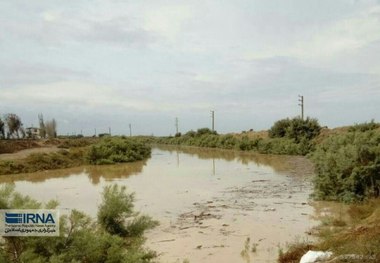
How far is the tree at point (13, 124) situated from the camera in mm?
55188

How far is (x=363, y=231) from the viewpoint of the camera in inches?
278

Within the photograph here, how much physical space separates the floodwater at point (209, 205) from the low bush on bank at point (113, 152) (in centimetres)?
683

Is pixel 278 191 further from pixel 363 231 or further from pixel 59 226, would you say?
pixel 59 226

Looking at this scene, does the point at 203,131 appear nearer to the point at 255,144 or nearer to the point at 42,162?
the point at 255,144

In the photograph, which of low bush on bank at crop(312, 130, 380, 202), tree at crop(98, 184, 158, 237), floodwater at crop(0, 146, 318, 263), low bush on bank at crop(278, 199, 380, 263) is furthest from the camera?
low bush on bank at crop(312, 130, 380, 202)

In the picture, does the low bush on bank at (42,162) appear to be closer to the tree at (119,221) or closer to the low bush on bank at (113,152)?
the low bush on bank at (113,152)

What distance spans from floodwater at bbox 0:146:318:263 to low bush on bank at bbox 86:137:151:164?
6.83 m

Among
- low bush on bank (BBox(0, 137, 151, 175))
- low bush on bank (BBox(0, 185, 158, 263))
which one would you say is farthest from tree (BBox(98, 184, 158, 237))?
low bush on bank (BBox(0, 137, 151, 175))

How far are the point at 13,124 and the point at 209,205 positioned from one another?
4871 centimetres

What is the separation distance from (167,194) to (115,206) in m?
8.80

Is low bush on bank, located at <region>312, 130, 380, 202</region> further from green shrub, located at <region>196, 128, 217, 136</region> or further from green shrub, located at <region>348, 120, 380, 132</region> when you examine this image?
green shrub, located at <region>196, 128, 217, 136</region>

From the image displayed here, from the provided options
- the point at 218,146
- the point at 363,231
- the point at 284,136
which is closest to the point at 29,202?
the point at 363,231

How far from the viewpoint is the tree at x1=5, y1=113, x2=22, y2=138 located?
55.2 meters

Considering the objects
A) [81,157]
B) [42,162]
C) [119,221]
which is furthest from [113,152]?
[119,221]
